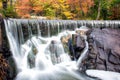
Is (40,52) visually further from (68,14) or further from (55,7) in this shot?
(68,14)

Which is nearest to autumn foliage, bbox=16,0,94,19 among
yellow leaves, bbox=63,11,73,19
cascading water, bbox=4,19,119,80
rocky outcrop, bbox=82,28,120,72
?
yellow leaves, bbox=63,11,73,19

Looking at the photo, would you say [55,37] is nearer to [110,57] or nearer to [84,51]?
[84,51]

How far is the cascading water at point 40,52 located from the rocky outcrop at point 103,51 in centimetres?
54

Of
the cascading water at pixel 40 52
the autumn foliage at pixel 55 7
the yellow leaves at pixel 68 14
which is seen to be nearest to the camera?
the cascading water at pixel 40 52

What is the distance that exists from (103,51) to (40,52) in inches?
148

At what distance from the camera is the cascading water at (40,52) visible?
1382cm

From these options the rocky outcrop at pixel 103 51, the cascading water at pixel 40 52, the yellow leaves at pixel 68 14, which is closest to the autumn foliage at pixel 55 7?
the yellow leaves at pixel 68 14

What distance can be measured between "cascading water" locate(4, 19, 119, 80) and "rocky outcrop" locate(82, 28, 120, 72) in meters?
0.54

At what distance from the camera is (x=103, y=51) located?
15695 millimetres

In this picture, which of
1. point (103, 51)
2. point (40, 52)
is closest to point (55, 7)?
point (40, 52)

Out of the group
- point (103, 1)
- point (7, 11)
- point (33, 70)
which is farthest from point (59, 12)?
point (33, 70)

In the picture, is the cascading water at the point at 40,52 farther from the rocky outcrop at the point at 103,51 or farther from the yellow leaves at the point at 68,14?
the yellow leaves at the point at 68,14

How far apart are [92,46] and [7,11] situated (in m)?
6.67

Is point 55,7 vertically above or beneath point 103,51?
above
